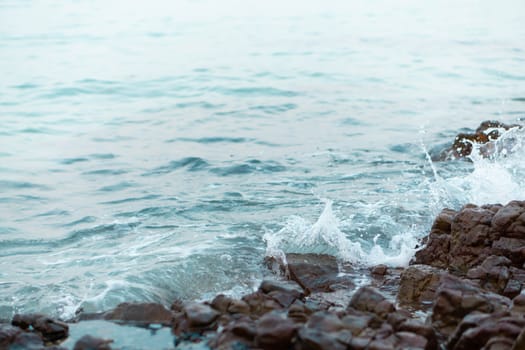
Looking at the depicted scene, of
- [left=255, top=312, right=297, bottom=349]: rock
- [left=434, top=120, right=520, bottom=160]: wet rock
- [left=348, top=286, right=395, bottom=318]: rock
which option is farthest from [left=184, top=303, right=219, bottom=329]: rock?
[left=434, top=120, right=520, bottom=160]: wet rock

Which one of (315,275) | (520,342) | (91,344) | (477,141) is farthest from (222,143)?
(520,342)

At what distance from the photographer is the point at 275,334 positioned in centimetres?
404

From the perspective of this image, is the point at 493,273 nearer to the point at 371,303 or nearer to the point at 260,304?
the point at 371,303

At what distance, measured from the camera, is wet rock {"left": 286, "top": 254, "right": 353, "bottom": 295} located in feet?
20.1

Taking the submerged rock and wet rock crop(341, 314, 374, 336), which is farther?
the submerged rock

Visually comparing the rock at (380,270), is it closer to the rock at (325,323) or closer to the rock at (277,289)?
the rock at (277,289)

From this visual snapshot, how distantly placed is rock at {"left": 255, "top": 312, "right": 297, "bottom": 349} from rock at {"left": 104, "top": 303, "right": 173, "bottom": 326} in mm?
1044

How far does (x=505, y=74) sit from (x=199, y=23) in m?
10.4

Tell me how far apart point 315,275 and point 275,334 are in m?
2.28

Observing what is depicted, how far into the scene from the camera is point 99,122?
13.4m

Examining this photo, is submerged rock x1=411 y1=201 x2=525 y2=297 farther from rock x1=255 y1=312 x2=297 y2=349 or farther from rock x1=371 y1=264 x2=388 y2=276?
rock x1=255 y1=312 x2=297 y2=349

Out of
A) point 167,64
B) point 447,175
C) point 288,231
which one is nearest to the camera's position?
point 288,231

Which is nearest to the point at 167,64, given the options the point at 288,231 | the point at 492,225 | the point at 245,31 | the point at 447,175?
the point at 245,31

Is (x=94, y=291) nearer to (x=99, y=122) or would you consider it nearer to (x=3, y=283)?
(x=3, y=283)
